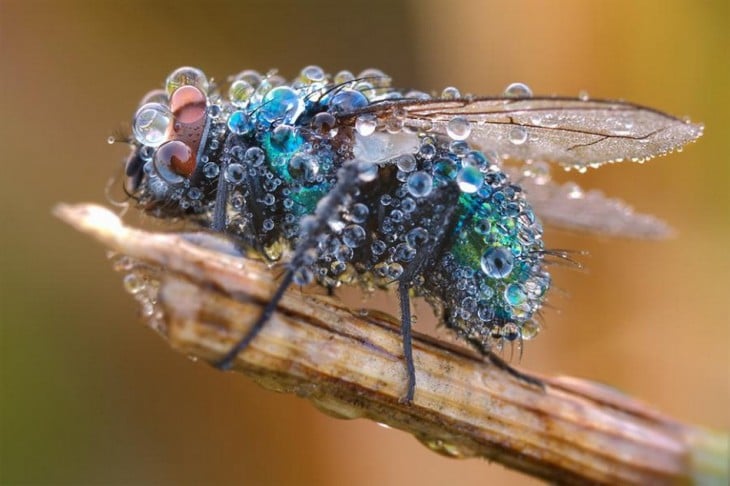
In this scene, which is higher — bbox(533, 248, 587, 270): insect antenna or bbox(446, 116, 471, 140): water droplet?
bbox(446, 116, 471, 140): water droplet

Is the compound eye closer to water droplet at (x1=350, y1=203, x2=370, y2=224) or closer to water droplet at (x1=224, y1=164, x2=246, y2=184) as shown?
water droplet at (x1=224, y1=164, x2=246, y2=184)

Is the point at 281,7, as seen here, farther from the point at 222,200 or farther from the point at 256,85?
the point at 222,200

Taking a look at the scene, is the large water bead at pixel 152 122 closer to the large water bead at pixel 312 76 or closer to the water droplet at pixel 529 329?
the large water bead at pixel 312 76

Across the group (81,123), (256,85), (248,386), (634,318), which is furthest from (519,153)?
(81,123)

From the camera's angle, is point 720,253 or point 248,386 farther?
point 248,386

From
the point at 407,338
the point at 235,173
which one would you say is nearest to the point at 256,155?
the point at 235,173

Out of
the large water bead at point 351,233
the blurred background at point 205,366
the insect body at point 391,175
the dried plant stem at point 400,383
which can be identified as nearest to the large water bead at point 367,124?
the insect body at point 391,175

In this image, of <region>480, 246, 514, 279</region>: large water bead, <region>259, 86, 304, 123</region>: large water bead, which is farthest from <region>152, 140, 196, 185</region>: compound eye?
<region>480, 246, 514, 279</region>: large water bead
